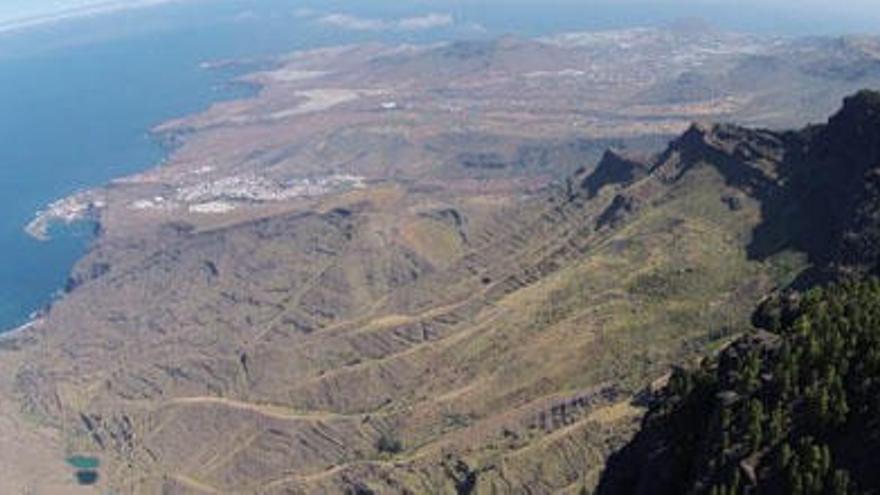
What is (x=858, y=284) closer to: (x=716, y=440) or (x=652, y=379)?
(x=716, y=440)

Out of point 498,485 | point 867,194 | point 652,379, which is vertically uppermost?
point 867,194

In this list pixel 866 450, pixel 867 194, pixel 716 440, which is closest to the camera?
pixel 866 450

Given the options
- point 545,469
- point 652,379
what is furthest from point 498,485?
point 652,379

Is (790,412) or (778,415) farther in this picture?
(790,412)

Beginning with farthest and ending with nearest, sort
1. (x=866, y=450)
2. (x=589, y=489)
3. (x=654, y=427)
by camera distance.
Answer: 1. (x=589, y=489)
2. (x=654, y=427)
3. (x=866, y=450)

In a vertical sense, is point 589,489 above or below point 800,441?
below

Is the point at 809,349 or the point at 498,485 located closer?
the point at 809,349

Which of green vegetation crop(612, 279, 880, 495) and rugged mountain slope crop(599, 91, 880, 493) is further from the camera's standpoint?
rugged mountain slope crop(599, 91, 880, 493)

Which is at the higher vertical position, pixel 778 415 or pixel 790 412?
pixel 778 415

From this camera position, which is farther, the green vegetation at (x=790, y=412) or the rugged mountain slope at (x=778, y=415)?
the rugged mountain slope at (x=778, y=415)

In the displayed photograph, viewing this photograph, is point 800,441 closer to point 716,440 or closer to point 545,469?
point 716,440
